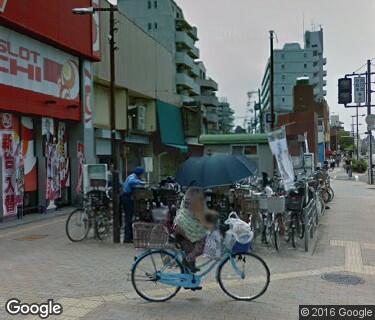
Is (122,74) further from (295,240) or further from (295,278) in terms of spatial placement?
(295,278)

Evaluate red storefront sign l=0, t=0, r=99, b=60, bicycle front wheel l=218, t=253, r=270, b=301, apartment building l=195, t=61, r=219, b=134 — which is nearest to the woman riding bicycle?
bicycle front wheel l=218, t=253, r=270, b=301

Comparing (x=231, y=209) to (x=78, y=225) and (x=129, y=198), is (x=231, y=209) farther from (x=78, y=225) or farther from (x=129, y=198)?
(x=78, y=225)

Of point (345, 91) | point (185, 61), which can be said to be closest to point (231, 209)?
point (345, 91)

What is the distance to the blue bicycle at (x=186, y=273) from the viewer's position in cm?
→ 613

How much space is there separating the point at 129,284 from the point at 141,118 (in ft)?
71.7

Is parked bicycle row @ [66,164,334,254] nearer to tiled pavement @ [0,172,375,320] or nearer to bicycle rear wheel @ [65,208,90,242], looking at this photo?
bicycle rear wheel @ [65,208,90,242]

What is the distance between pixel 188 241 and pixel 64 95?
12389 mm

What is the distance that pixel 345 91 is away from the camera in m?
27.7

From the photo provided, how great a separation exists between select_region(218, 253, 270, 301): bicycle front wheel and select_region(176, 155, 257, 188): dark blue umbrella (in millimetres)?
2066

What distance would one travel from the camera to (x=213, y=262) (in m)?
6.22

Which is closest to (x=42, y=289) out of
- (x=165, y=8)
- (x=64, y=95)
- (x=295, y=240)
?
(x=295, y=240)

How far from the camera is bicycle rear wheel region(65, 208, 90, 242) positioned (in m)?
10.8

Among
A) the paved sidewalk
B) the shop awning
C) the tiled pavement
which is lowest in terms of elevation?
the tiled pavement

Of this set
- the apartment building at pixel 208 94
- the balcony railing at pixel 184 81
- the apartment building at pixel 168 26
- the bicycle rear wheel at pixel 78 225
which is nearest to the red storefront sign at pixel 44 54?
the bicycle rear wheel at pixel 78 225
